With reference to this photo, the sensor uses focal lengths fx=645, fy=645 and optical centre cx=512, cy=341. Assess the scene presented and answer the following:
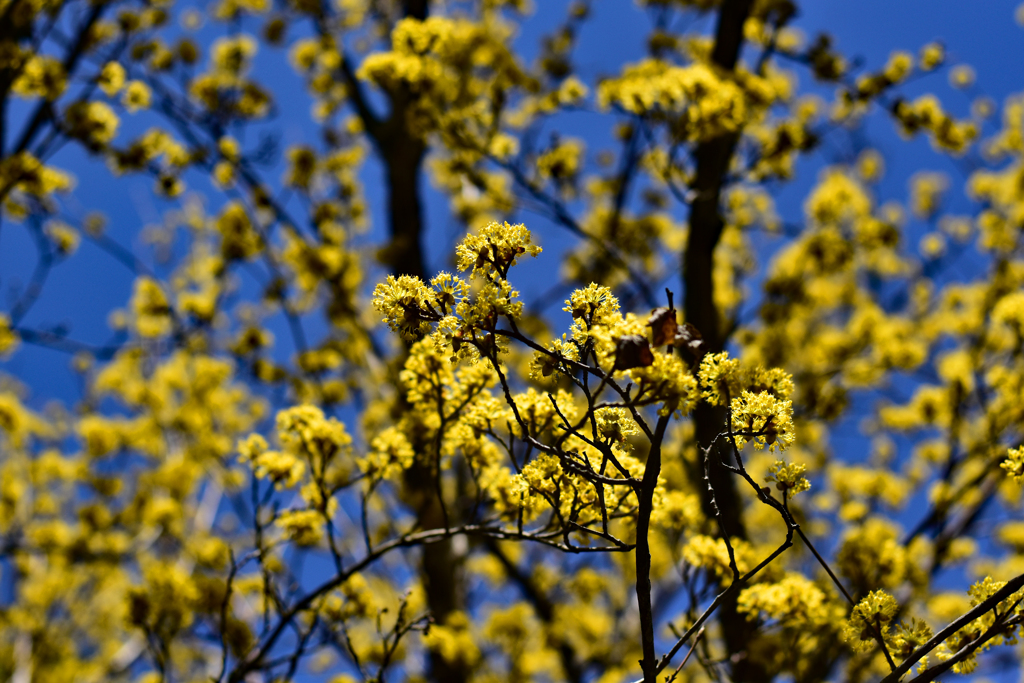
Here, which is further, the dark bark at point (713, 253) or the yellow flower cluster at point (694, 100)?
the yellow flower cluster at point (694, 100)

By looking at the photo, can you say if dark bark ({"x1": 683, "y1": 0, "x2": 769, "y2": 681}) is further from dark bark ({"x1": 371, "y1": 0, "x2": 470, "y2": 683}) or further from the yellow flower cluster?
dark bark ({"x1": 371, "y1": 0, "x2": 470, "y2": 683})

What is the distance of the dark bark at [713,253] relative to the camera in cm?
394

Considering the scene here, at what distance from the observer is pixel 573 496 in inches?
72.5

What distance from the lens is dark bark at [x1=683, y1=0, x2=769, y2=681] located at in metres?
3.94

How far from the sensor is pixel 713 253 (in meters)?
4.69

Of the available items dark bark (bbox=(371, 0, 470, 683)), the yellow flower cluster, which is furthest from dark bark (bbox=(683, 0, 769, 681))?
dark bark (bbox=(371, 0, 470, 683))

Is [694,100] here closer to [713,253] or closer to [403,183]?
[713,253]

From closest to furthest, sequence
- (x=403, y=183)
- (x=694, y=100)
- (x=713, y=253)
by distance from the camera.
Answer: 1. (x=694, y=100)
2. (x=713, y=253)
3. (x=403, y=183)

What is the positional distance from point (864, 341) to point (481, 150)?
494cm

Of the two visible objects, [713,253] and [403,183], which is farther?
[403,183]

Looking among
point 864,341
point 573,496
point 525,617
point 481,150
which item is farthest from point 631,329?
point 864,341

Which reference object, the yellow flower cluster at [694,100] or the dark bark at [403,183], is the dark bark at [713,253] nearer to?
the yellow flower cluster at [694,100]

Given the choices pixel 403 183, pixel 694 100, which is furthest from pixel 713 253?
pixel 403 183

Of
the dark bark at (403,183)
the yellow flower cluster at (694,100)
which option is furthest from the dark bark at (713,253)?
the dark bark at (403,183)
